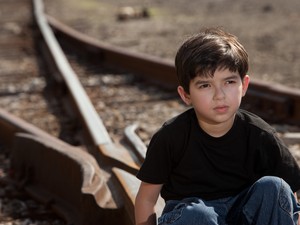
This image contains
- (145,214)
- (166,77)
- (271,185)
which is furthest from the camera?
(166,77)

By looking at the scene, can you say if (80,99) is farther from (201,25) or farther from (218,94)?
(201,25)

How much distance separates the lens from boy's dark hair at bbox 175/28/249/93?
8.30 feet

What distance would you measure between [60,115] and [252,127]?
3553 mm

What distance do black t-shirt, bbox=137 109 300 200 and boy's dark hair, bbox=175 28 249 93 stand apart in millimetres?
213

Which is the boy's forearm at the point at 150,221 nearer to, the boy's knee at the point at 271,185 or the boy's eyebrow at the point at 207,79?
the boy's knee at the point at 271,185

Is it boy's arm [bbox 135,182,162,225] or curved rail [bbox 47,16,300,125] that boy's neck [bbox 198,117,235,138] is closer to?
boy's arm [bbox 135,182,162,225]

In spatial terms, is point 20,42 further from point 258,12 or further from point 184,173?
point 184,173

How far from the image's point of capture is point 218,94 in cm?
254

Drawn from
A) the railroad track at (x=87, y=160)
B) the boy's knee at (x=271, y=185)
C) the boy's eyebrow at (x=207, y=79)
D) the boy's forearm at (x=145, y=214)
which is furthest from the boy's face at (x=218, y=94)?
the railroad track at (x=87, y=160)

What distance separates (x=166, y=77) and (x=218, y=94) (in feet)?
14.6

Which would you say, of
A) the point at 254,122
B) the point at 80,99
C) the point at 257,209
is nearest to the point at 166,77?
the point at 80,99

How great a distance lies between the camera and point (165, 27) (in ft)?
41.7

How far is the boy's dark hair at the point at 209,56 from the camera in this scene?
8.30 feet

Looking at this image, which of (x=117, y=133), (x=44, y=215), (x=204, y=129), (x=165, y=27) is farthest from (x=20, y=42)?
(x=204, y=129)
